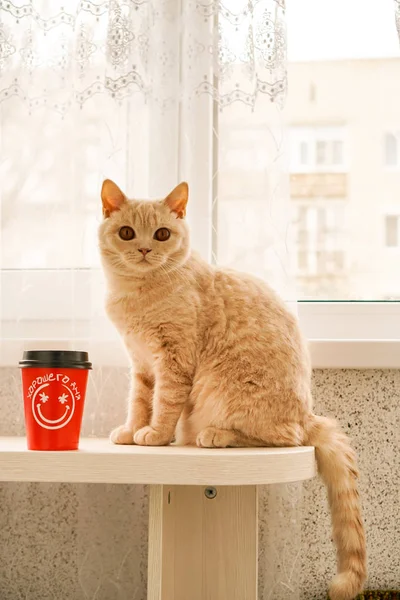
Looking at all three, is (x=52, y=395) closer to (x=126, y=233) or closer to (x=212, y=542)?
(x=126, y=233)

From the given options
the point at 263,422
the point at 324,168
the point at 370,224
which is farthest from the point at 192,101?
the point at 263,422

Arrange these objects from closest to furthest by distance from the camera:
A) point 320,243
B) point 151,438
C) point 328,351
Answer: point 151,438 → point 328,351 → point 320,243

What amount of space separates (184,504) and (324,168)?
0.86 meters

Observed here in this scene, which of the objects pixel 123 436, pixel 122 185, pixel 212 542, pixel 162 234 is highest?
pixel 122 185

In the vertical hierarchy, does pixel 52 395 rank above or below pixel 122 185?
below

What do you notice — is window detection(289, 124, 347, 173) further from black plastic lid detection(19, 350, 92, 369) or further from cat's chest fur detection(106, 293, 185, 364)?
black plastic lid detection(19, 350, 92, 369)

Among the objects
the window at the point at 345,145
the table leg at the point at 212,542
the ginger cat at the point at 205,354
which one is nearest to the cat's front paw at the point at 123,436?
the ginger cat at the point at 205,354

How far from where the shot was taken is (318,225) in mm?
1593

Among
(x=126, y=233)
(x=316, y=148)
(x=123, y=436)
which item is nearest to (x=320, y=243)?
(x=316, y=148)

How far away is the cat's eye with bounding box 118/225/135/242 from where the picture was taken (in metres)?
1.15

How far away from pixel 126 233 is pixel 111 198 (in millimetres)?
69

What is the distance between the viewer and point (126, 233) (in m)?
1.15

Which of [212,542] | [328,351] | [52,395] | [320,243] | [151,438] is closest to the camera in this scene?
[52,395]

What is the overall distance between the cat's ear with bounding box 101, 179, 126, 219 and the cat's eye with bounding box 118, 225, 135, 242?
0.04 metres
